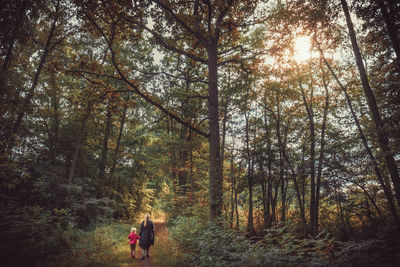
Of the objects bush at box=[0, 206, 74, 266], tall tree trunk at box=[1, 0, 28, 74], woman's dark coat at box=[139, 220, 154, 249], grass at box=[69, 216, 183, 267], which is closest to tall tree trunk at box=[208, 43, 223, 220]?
grass at box=[69, 216, 183, 267]

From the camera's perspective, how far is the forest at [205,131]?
5455mm

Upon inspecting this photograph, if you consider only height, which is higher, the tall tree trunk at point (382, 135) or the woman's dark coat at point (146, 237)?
the tall tree trunk at point (382, 135)

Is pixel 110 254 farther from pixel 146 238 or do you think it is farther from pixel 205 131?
pixel 205 131

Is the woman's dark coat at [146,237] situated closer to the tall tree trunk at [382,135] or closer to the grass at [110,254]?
the grass at [110,254]

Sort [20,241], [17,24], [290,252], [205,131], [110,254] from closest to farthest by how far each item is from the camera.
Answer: [20,241], [290,252], [110,254], [17,24], [205,131]

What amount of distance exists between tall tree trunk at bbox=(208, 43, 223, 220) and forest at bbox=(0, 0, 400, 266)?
2.1 inches

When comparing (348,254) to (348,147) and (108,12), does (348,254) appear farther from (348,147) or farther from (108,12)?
(108,12)

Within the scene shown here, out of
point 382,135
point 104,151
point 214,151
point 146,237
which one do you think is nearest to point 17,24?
point 104,151

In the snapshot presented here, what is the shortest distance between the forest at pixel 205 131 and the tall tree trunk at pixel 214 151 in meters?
0.05

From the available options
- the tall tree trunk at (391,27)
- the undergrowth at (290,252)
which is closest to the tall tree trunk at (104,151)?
the undergrowth at (290,252)

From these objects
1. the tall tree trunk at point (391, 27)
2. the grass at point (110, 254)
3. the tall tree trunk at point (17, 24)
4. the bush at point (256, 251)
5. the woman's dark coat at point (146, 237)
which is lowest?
the grass at point (110, 254)

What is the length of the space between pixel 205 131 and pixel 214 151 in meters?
4.89

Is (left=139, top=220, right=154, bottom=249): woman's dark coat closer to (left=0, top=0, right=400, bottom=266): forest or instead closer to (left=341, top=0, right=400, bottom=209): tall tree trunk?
(left=0, top=0, right=400, bottom=266): forest

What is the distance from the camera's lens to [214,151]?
7.00m
